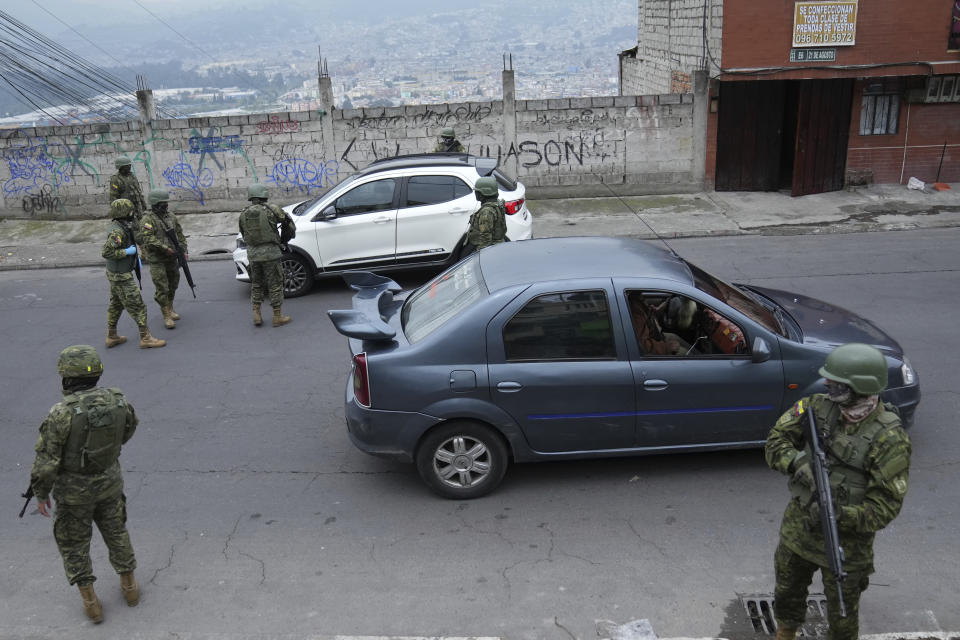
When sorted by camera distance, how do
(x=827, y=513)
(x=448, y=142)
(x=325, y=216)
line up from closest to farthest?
(x=827, y=513)
(x=325, y=216)
(x=448, y=142)

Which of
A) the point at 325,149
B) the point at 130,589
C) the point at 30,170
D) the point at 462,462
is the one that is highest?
the point at 325,149

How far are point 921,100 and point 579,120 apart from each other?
6.37 metres

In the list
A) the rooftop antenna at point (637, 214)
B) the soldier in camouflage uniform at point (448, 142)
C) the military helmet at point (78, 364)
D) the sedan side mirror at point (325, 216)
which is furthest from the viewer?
the soldier in camouflage uniform at point (448, 142)

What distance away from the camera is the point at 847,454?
3.54 m

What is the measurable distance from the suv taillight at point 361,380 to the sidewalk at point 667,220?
8.20 m

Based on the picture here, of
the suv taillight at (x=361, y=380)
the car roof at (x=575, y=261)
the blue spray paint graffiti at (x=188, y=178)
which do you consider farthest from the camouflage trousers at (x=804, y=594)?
the blue spray paint graffiti at (x=188, y=178)

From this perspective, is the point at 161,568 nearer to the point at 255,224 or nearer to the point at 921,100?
the point at 255,224

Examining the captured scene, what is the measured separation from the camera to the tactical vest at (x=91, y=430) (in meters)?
4.29

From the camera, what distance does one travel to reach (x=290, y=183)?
15961 mm

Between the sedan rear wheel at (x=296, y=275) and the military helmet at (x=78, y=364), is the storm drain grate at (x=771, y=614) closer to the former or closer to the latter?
the military helmet at (x=78, y=364)

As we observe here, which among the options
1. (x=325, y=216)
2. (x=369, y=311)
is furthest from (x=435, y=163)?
(x=369, y=311)

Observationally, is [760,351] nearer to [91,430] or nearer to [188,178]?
[91,430]

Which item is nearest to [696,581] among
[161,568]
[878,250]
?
[161,568]

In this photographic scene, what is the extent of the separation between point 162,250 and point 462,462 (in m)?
5.31
